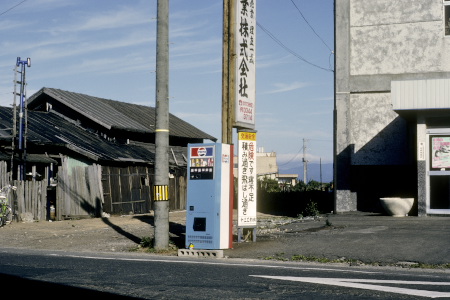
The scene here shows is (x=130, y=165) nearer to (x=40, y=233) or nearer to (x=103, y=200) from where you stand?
(x=103, y=200)

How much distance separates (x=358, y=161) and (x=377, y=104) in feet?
7.80

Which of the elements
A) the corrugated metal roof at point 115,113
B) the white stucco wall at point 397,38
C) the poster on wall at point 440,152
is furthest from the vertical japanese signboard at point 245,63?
the corrugated metal roof at point 115,113

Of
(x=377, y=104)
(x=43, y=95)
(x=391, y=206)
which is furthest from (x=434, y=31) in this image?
(x=43, y=95)

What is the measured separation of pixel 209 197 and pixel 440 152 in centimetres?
1026

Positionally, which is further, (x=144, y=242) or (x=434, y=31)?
(x=434, y=31)

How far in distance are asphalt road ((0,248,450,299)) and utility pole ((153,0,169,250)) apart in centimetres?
344

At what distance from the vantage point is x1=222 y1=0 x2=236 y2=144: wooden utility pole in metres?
14.3

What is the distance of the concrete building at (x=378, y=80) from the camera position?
78.0 ft

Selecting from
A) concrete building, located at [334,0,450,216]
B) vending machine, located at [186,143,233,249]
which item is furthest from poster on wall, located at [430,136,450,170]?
vending machine, located at [186,143,233,249]

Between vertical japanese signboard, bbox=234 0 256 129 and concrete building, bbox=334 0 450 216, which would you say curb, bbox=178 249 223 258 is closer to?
vertical japanese signboard, bbox=234 0 256 129

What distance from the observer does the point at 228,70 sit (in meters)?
14.5

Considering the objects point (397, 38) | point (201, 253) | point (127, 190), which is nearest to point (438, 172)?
point (397, 38)

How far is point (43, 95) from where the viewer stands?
37.3 meters

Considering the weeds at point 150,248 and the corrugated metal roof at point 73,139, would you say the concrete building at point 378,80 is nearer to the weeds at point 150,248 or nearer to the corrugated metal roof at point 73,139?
the weeds at point 150,248
